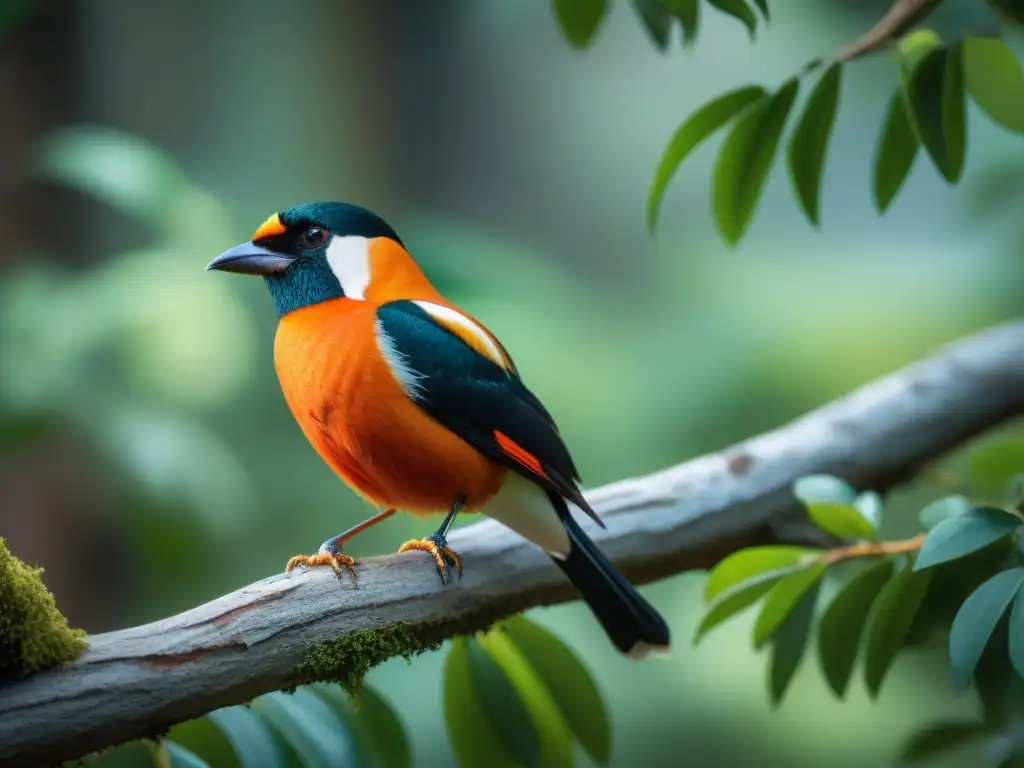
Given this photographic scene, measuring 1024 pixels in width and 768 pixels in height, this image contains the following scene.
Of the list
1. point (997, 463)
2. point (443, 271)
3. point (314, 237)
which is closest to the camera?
point (314, 237)

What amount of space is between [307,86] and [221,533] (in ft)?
6.69

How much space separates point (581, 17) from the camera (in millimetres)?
1211

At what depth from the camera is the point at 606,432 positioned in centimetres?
350

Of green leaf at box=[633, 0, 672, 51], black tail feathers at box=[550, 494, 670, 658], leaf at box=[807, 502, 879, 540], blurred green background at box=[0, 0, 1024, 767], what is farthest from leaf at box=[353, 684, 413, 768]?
blurred green background at box=[0, 0, 1024, 767]

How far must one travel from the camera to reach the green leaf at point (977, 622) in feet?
3.24

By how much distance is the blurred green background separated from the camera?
270cm

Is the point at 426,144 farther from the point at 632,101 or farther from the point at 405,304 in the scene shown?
the point at 405,304

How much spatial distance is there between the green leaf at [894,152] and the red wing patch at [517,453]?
1.72 ft

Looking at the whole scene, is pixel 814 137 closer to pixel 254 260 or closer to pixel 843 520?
pixel 843 520

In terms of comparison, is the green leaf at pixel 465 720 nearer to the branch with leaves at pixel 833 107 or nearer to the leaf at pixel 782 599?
the leaf at pixel 782 599

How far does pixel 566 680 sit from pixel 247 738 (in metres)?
0.44

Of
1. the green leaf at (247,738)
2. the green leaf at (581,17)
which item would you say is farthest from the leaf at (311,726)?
the green leaf at (581,17)

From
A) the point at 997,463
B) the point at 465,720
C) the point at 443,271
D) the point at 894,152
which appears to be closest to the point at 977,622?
the point at 894,152

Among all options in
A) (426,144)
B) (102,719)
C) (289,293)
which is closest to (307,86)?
(426,144)
